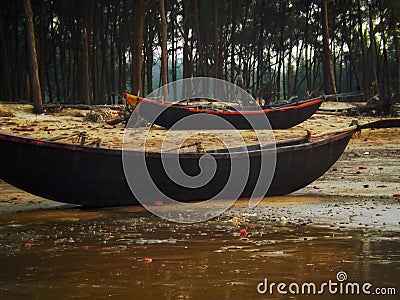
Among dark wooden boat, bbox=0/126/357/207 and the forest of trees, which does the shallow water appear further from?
the forest of trees

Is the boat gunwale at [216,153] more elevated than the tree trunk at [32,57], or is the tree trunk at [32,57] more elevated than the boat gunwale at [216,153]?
the tree trunk at [32,57]

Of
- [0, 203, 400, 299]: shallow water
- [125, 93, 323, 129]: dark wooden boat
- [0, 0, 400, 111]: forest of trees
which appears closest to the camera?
[0, 203, 400, 299]: shallow water

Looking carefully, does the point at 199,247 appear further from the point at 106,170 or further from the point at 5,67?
the point at 5,67

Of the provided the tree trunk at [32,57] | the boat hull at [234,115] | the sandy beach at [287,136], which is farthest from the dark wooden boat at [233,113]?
the tree trunk at [32,57]

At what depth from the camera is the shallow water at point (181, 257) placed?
185 inches

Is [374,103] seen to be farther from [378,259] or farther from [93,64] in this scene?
[378,259]

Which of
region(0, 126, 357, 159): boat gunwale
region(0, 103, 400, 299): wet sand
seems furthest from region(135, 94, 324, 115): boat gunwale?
region(0, 103, 400, 299): wet sand

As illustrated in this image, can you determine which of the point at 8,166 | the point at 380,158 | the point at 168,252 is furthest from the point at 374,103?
the point at 168,252

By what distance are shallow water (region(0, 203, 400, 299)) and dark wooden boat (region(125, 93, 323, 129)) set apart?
9.20 meters

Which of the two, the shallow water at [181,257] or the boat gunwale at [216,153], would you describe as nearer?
the shallow water at [181,257]

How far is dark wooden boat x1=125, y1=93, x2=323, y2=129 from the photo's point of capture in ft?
55.8

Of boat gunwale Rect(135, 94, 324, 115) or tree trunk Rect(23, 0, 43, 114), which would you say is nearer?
boat gunwale Rect(135, 94, 324, 115)

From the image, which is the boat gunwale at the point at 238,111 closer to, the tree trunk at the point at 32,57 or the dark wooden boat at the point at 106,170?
the tree trunk at the point at 32,57

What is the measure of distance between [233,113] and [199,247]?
12.1m
